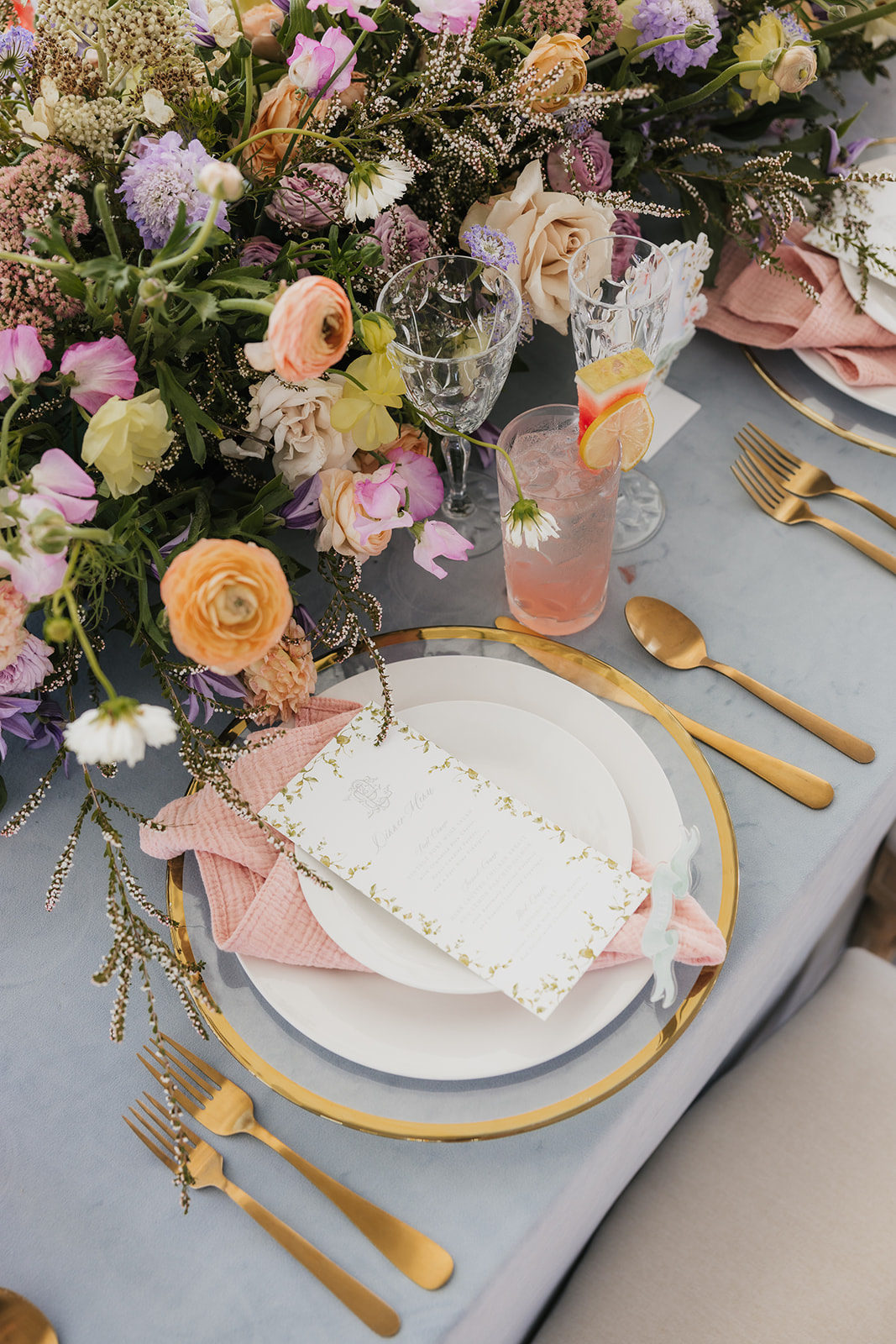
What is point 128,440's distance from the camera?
1.82ft

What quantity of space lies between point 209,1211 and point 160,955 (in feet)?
0.63

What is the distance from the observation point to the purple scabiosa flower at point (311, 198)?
2.26 ft

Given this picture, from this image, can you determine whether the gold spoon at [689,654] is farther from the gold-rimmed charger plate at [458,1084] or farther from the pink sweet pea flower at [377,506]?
the pink sweet pea flower at [377,506]

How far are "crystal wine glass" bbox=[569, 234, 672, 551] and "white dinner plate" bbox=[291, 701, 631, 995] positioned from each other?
233mm

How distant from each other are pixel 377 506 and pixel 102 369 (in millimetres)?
200

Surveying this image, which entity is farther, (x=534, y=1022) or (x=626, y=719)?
(x=626, y=719)

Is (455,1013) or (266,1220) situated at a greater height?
(455,1013)

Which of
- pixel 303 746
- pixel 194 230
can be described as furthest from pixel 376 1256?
pixel 194 230

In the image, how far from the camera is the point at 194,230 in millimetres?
513

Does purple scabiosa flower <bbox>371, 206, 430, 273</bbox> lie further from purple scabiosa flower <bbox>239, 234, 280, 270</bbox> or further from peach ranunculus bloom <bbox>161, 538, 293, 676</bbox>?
peach ranunculus bloom <bbox>161, 538, 293, 676</bbox>

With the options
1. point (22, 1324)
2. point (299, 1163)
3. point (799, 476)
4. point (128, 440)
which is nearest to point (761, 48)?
point (799, 476)

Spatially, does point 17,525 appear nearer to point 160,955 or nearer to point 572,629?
point 160,955

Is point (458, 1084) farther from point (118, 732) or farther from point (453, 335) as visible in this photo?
point (453, 335)

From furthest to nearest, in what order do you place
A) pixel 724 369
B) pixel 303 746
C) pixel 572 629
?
1. pixel 724 369
2. pixel 572 629
3. pixel 303 746
